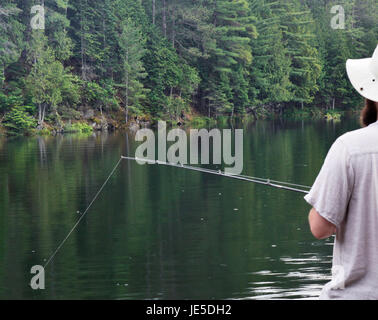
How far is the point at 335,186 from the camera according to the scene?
2.41 metres

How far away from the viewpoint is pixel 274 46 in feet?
211

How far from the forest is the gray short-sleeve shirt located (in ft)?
135

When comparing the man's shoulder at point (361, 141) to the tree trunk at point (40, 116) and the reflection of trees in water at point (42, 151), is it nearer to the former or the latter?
the reflection of trees in water at point (42, 151)

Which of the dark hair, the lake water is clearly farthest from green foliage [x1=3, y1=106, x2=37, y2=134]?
the dark hair

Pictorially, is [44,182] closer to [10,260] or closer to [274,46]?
[10,260]

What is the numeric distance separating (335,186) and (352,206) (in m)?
0.11

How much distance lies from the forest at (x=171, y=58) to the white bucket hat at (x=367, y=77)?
41051mm

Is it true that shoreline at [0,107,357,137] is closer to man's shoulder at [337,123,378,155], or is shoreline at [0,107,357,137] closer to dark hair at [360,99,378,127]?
dark hair at [360,99,378,127]

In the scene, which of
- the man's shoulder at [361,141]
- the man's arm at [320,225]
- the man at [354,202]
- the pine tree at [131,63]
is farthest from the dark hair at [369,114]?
the pine tree at [131,63]

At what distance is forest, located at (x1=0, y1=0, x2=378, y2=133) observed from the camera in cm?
4547

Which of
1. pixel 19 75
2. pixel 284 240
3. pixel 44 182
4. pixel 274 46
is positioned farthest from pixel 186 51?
pixel 284 240

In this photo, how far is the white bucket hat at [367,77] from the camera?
2455 millimetres
